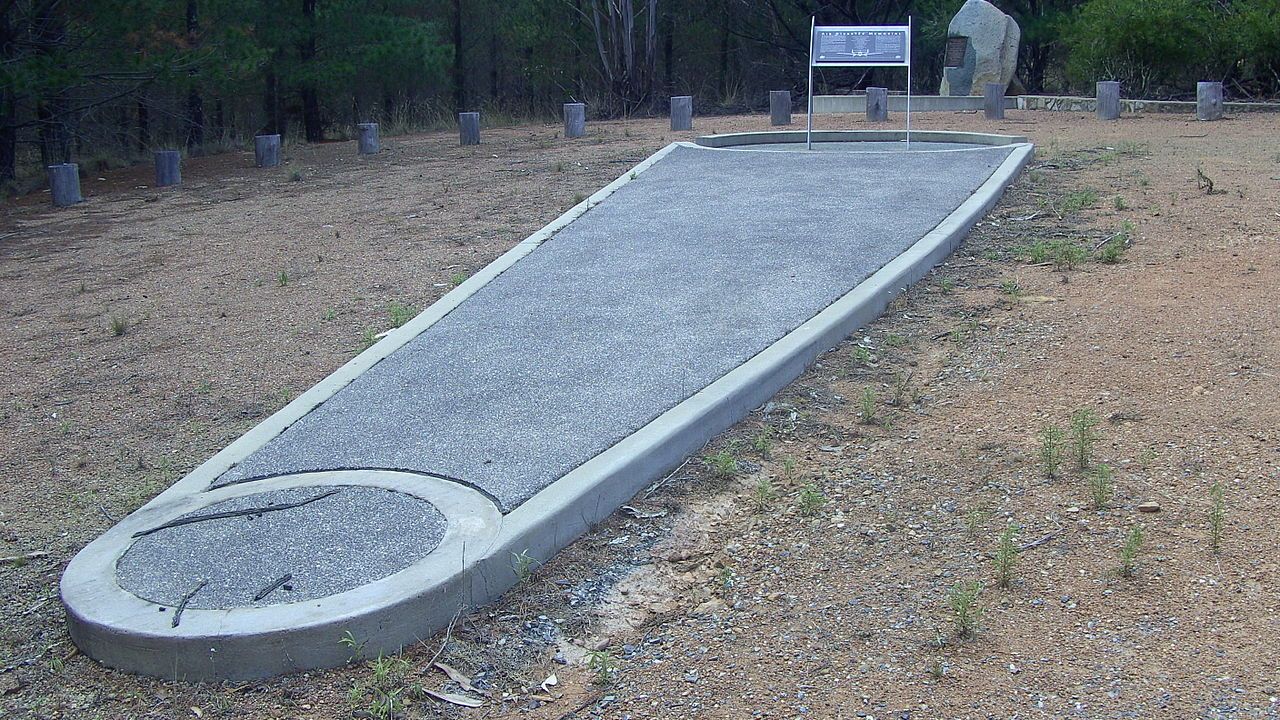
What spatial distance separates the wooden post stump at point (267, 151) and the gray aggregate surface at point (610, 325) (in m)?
7.20

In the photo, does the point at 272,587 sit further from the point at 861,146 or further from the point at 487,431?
the point at 861,146

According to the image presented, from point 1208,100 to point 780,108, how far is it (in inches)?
235

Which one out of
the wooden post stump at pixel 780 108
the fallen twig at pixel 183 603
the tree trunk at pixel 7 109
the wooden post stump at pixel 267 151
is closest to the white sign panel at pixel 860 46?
the wooden post stump at pixel 780 108

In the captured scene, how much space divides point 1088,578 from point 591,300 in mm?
3927

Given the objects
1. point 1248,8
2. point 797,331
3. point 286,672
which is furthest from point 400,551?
point 1248,8

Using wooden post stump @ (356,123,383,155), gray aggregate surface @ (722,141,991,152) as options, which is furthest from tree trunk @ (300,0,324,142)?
gray aggregate surface @ (722,141,991,152)

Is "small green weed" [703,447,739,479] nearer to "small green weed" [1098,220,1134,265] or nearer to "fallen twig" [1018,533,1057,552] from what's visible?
"fallen twig" [1018,533,1057,552]

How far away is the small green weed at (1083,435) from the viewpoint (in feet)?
15.2

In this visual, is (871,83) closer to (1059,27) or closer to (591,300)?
(1059,27)

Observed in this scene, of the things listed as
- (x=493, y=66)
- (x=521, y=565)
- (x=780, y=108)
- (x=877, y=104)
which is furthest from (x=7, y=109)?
(x=493, y=66)

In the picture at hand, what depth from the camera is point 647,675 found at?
362 centimetres

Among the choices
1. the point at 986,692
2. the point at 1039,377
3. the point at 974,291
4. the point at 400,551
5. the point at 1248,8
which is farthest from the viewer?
the point at 1248,8

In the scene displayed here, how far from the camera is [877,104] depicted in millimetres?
18547

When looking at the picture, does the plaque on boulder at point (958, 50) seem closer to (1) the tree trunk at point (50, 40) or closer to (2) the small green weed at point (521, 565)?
(1) the tree trunk at point (50, 40)
